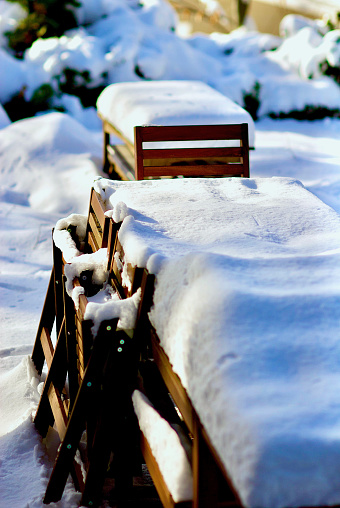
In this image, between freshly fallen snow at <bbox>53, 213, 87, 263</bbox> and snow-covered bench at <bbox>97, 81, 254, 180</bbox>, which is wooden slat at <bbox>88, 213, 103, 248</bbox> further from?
snow-covered bench at <bbox>97, 81, 254, 180</bbox>

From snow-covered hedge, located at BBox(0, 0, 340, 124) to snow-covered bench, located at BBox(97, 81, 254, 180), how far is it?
3496 mm

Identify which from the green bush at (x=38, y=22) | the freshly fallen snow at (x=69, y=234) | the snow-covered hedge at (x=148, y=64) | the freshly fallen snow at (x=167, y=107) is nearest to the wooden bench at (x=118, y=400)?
the freshly fallen snow at (x=69, y=234)

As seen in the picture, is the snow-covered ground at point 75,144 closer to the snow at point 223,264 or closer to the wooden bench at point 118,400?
the snow at point 223,264

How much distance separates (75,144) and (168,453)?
20.8ft

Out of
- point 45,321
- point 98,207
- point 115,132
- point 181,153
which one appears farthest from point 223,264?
point 115,132

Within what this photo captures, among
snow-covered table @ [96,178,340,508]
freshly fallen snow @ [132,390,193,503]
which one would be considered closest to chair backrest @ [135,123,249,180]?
snow-covered table @ [96,178,340,508]

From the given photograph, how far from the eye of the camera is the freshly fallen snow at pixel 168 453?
4.53 ft

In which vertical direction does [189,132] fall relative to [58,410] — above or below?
above

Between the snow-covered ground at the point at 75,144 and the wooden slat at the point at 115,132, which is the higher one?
the wooden slat at the point at 115,132

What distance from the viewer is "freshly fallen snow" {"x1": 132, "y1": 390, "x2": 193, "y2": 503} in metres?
1.38

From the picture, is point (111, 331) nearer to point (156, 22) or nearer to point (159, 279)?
point (159, 279)

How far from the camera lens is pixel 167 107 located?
493 cm

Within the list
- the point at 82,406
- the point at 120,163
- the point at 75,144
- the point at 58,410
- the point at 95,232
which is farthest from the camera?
the point at 75,144

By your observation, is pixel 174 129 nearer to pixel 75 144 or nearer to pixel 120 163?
pixel 120 163
